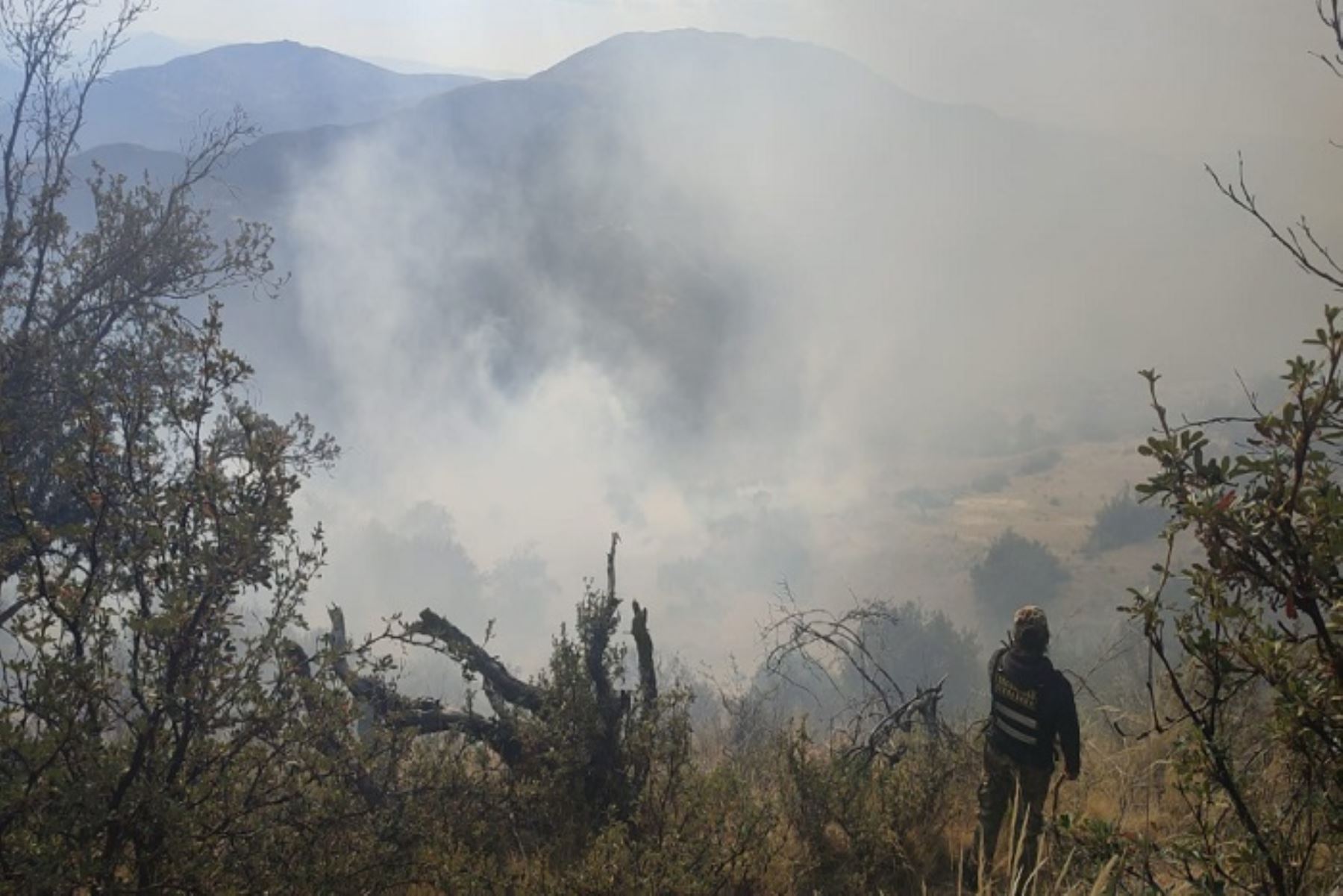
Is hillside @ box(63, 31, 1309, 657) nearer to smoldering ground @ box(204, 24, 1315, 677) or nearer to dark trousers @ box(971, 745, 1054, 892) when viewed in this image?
smoldering ground @ box(204, 24, 1315, 677)

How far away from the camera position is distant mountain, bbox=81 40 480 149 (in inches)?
6230

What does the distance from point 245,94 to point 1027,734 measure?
209m

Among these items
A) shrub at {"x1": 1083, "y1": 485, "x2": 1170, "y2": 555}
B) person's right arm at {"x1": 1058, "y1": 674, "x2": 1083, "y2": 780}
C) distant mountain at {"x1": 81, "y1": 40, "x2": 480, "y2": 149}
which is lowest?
person's right arm at {"x1": 1058, "y1": 674, "x2": 1083, "y2": 780}

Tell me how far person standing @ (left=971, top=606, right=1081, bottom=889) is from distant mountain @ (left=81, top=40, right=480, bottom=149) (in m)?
164

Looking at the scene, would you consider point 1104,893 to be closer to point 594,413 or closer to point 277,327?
point 594,413

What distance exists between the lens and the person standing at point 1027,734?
480 cm

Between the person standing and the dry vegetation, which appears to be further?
the person standing

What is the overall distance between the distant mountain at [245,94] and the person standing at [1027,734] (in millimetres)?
164410

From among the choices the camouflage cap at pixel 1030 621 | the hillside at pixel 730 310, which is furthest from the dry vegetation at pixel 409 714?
the hillside at pixel 730 310

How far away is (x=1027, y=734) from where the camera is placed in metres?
4.88

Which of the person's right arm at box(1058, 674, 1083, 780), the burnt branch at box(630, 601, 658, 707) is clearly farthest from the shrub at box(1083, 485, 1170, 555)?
the burnt branch at box(630, 601, 658, 707)

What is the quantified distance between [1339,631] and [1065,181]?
470 ft

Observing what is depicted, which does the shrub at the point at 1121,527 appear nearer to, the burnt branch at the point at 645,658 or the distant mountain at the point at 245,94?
the burnt branch at the point at 645,658

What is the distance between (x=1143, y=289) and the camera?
322 feet
